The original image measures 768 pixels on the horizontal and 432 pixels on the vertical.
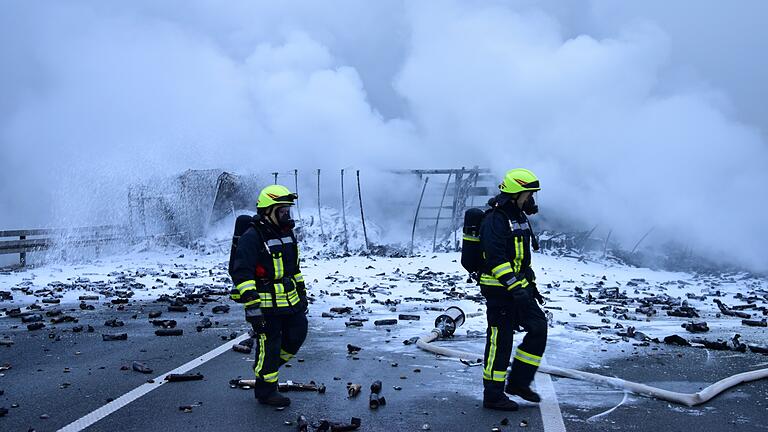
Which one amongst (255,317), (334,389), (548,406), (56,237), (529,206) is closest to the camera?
(255,317)

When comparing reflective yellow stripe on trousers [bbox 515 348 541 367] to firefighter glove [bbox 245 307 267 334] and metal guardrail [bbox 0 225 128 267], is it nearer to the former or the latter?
firefighter glove [bbox 245 307 267 334]

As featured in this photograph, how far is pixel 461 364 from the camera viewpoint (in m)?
6.39

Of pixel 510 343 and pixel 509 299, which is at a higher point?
pixel 509 299

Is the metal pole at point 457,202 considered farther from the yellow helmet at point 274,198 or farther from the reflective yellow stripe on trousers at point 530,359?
the yellow helmet at point 274,198

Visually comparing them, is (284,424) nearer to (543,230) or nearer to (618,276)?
(618,276)

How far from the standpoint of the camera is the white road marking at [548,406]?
440 cm

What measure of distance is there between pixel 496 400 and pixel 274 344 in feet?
5.59

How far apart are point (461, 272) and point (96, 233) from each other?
12.3 m

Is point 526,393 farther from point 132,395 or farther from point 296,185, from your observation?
point 296,185

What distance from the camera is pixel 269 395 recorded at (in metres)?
4.93

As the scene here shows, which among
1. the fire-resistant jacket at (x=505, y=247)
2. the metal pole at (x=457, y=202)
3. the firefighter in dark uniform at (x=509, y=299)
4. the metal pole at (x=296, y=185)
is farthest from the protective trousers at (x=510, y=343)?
the metal pole at (x=296, y=185)

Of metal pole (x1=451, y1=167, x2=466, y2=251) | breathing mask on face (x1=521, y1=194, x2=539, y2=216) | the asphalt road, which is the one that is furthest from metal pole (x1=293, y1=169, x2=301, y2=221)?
breathing mask on face (x1=521, y1=194, x2=539, y2=216)

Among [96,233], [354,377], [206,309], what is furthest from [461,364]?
[96,233]

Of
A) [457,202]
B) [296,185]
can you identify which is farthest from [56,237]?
[457,202]
